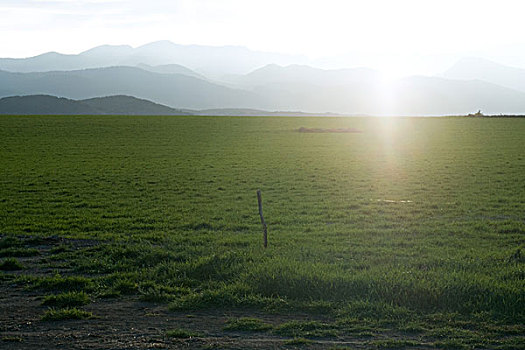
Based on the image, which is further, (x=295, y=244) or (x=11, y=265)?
(x=295, y=244)

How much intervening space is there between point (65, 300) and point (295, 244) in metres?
6.20

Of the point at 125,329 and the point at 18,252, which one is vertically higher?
the point at 125,329

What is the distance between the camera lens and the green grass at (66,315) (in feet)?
26.1

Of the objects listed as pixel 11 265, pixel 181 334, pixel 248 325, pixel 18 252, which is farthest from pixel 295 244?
pixel 18 252

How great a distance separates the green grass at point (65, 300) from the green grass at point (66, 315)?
511mm

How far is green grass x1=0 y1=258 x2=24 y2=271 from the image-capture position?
11164 millimetres

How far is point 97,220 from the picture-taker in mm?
17703

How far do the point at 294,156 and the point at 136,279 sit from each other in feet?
121

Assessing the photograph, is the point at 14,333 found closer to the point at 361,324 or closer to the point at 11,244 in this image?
the point at 361,324

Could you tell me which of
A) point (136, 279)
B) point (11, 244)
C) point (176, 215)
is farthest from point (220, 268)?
point (176, 215)

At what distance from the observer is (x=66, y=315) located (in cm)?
803

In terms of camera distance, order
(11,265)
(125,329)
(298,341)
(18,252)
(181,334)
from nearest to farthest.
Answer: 1. (298,341)
2. (181,334)
3. (125,329)
4. (11,265)
5. (18,252)

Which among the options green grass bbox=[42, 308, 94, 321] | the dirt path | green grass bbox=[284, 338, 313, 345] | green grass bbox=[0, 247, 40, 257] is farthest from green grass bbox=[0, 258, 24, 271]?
green grass bbox=[284, 338, 313, 345]

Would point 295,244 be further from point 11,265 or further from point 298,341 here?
point 11,265
